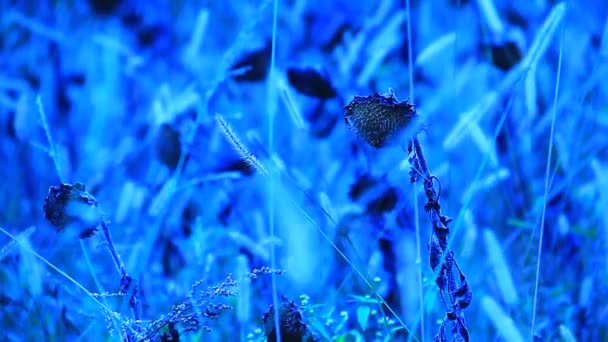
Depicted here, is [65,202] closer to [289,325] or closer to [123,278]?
[123,278]

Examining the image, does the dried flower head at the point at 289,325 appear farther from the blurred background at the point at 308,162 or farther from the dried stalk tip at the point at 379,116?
the dried stalk tip at the point at 379,116

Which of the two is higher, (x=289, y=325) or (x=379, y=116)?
(x=379, y=116)

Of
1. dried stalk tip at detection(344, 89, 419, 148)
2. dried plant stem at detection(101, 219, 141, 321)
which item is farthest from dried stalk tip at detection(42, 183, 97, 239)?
dried stalk tip at detection(344, 89, 419, 148)

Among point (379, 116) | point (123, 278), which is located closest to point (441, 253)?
point (379, 116)

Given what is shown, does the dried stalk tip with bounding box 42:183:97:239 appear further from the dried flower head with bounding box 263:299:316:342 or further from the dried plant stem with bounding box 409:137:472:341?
the dried plant stem with bounding box 409:137:472:341

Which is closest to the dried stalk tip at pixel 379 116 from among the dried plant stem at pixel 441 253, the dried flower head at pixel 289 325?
the dried plant stem at pixel 441 253
